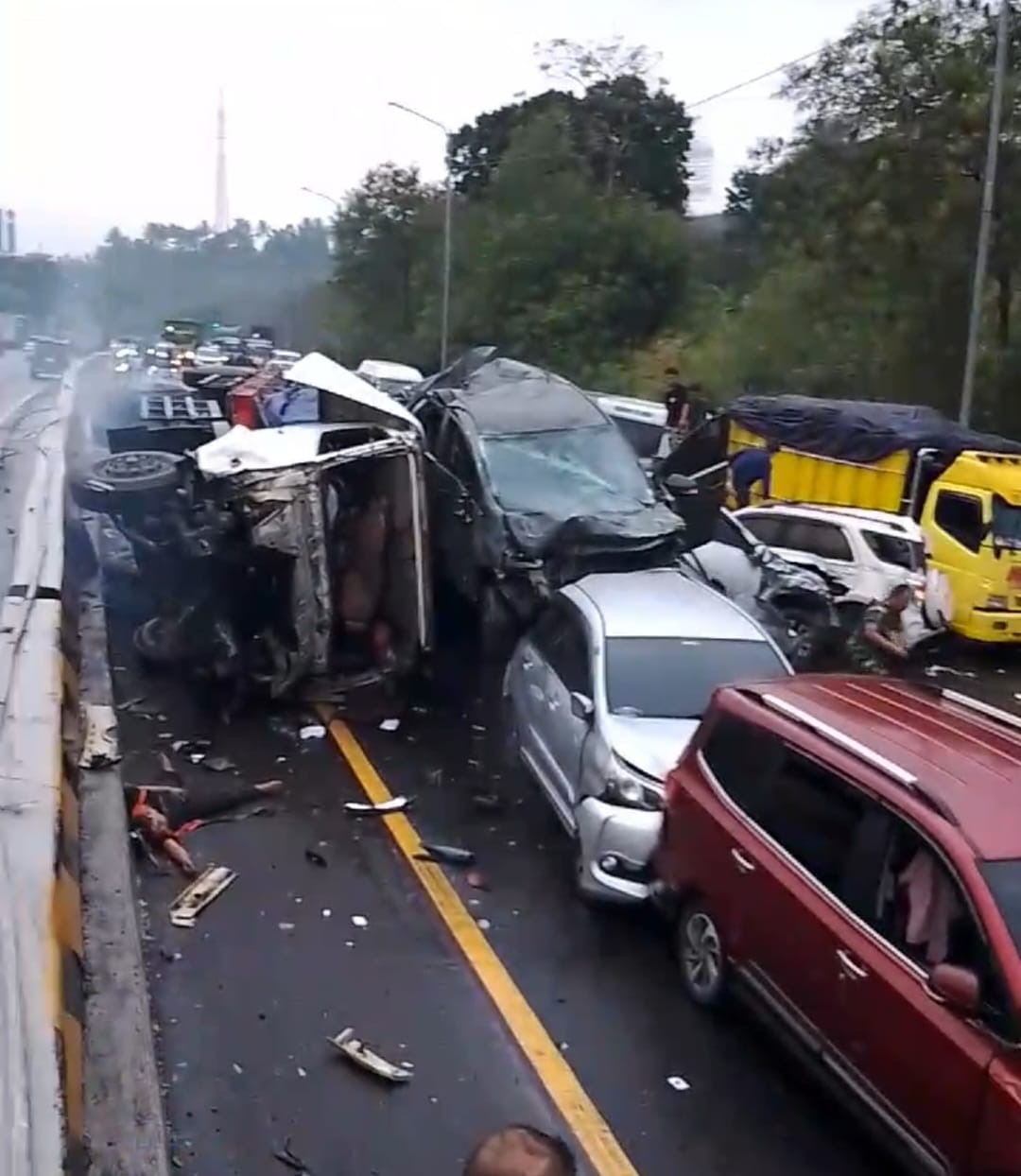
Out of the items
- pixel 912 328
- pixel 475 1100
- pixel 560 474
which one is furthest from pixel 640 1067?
pixel 912 328

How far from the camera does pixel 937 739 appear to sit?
5.97 meters

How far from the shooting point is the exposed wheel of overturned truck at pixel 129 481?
12742 millimetres

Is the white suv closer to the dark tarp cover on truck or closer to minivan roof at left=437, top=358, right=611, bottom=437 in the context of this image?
the dark tarp cover on truck

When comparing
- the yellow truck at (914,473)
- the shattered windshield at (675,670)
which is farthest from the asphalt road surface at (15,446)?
the yellow truck at (914,473)

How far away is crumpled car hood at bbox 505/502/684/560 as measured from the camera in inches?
454

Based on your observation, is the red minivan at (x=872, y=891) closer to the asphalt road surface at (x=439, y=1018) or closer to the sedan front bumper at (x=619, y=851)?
the sedan front bumper at (x=619, y=851)

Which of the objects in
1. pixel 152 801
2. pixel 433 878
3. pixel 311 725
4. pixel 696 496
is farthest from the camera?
pixel 696 496

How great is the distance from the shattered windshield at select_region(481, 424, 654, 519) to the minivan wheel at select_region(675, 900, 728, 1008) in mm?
5676

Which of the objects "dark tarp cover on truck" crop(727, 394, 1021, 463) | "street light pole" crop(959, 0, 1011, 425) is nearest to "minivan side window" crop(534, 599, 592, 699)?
"dark tarp cover on truck" crop(727, 394, 1021, 463)

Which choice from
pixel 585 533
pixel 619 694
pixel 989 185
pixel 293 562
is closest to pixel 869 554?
pixel 585 533

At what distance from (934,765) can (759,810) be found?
86 cm

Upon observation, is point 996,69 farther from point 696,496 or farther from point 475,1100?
point 475,1100

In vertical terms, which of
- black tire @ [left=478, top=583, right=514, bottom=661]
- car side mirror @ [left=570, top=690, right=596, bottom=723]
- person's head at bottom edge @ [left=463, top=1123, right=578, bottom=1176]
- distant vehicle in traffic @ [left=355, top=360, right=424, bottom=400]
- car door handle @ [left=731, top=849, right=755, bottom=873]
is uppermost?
distant vehicle in traffic @ [left=355, top=360, right=424, bottom=400]

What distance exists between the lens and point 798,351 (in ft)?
105
